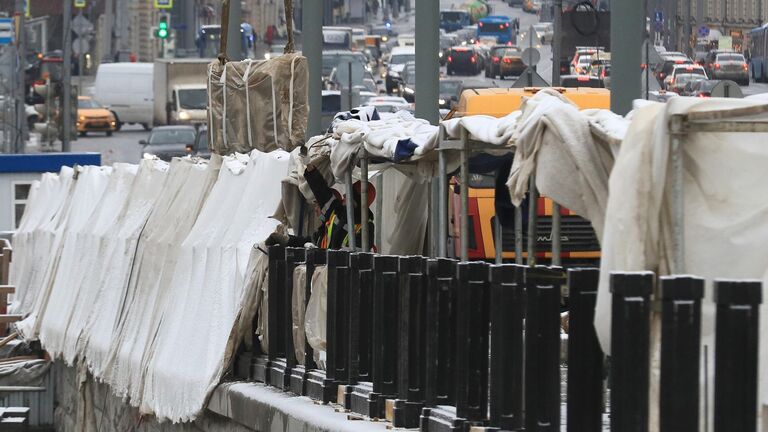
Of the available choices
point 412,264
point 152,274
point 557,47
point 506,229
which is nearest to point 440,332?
point 412,264

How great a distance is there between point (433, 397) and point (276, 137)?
8.41 metres

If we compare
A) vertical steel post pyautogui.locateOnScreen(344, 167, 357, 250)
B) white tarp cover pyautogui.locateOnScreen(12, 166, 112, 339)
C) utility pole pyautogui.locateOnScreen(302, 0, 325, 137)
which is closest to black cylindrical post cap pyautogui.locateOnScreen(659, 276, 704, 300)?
vertical steel post pyautogui.locateOnScreen(344, 167, 357, 250)

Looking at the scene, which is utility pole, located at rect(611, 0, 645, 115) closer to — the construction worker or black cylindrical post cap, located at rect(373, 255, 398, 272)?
the construction worker

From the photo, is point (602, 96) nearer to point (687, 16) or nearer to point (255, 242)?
point (255, 242)

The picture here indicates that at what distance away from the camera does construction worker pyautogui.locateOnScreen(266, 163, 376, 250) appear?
1398cm

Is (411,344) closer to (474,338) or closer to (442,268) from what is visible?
(442,268)

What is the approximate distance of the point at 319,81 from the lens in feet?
76.3

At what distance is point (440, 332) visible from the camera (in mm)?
10305

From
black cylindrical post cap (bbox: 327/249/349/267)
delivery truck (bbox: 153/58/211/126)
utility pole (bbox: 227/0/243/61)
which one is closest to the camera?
black cylindrical post cap (bbox: 327/249/349/267)

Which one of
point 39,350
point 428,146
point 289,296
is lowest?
point 39,350

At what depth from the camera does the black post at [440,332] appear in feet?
33.4

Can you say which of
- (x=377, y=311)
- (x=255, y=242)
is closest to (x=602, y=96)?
(x=255, y=242)

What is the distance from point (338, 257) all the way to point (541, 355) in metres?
3.31

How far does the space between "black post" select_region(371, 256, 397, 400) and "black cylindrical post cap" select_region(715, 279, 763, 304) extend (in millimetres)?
3970
